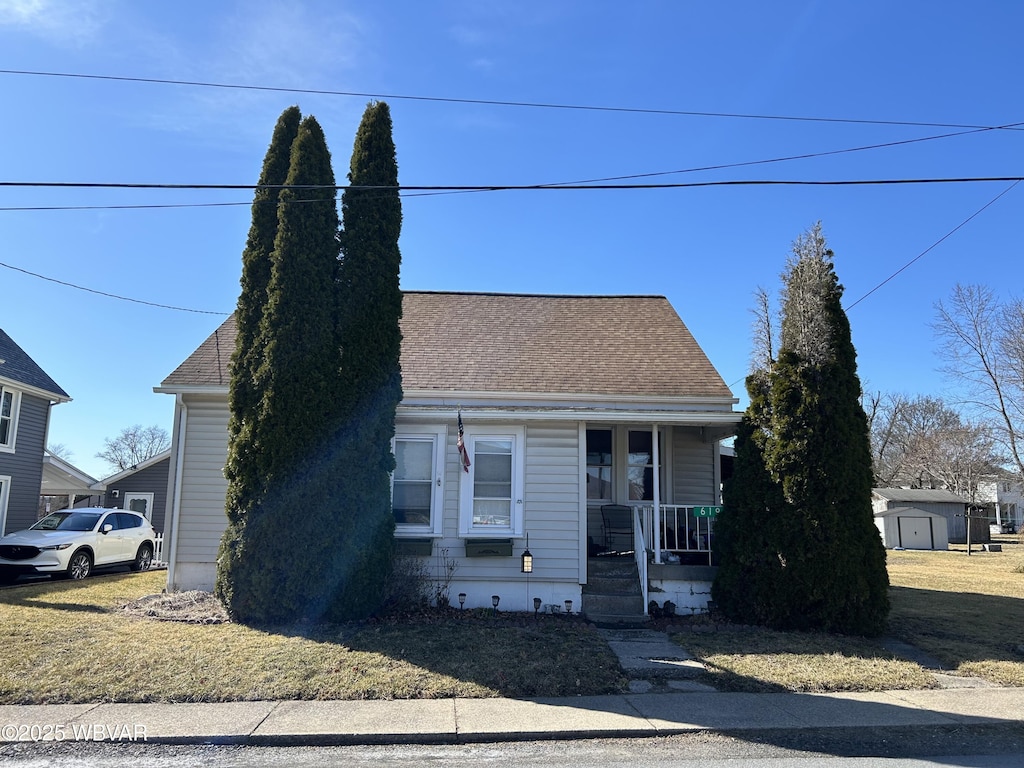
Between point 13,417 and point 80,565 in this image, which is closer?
point 80,565

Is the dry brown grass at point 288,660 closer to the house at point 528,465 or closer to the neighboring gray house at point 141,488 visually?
the house at point 528,465

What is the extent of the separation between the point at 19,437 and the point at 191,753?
17.6 meters

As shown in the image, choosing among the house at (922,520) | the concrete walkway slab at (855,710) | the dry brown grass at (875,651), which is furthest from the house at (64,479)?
the house at (922,520)

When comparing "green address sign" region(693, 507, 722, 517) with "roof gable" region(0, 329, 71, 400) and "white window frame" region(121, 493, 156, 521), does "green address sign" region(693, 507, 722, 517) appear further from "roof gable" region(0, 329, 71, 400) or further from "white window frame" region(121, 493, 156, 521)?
"white window frame" region(121, 493, 156, 521)

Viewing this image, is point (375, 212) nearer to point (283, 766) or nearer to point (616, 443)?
point (616, 443)

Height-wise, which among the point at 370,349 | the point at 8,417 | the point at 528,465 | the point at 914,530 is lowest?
the point at 914,530

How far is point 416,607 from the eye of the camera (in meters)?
A: 9.61

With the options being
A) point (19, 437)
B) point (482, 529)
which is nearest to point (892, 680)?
point (482, 529)

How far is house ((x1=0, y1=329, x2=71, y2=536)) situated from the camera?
1812 centimetres

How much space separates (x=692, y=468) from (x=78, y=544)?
12.4 m

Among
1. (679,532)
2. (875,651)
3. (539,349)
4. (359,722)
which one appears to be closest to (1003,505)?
(679,532)

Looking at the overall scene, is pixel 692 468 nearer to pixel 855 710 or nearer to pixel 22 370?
pixel 855 710

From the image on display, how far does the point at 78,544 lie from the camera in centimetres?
1393

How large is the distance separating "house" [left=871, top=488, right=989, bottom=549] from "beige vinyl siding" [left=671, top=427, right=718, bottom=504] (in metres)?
20.6
